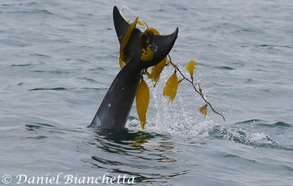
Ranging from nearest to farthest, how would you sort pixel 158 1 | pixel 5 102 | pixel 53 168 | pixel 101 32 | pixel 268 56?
pixel 53 168 → pixel 5 102 → pixel 268 56 → pixel 101 32 → pixel 158 1

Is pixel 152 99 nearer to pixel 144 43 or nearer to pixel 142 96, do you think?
pixel 142 96

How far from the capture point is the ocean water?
6035mm

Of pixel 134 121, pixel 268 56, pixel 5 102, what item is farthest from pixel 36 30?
pixel 134 121

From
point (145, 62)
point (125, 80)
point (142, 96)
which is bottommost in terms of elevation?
point (142, 96)

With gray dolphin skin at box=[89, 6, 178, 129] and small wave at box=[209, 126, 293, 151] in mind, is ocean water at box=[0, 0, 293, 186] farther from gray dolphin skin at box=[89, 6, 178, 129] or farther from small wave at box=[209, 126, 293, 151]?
gray dolphin skin at box=[89, 6, 178, 129]

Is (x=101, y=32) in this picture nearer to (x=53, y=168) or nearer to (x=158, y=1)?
(x=158, y=1)

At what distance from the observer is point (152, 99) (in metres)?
10.3

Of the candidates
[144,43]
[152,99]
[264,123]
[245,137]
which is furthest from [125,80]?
[152,99]

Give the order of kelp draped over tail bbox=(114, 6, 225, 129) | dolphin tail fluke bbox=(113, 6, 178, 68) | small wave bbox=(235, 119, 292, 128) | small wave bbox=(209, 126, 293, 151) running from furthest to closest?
small wave bbox=(235, 119, 292, 128) < small wave bbox=(209, 126, 293, 151) < kelp draped over tail bbox=(114, 6, 225, 129) < dolphin tail fluke bbox=(113, 6, 178, 68)

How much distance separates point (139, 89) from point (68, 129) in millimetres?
969

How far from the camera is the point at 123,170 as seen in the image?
18.9 feet

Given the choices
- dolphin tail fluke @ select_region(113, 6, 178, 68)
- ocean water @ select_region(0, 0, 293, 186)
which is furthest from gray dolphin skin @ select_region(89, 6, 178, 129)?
ocean water @ select_region(0, 0, 293, 186)

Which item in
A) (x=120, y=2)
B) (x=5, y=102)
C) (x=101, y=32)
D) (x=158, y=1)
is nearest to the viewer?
(x=5, y=102)

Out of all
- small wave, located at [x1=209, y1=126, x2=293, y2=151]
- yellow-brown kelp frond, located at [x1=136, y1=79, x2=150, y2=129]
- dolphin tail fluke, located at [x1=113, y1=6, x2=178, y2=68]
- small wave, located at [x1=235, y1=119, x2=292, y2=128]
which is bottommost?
small wave, located at [x1=235, y1=119, x2=292, y2=128]
